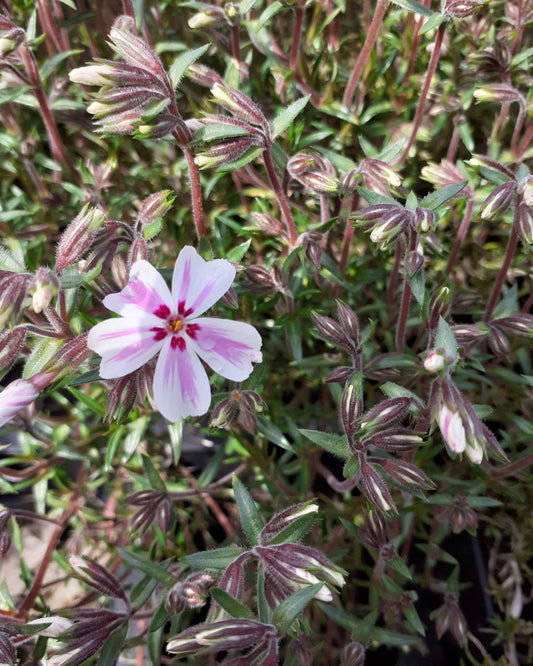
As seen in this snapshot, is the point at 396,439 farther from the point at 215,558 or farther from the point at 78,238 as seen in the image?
the point at 78,238

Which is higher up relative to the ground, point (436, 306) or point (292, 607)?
point (436, 306)

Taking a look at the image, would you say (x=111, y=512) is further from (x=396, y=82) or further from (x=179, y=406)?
(x=396, y=82)

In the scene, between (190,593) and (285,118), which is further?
(285,118)

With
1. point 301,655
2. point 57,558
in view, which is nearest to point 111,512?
point 57,558

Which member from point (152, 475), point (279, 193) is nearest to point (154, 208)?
point (279, 193)

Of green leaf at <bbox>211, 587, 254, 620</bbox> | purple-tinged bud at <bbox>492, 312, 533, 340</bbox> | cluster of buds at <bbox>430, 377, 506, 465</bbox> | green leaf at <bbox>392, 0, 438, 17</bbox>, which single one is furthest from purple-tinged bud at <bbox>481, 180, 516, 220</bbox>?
green leaf at <bbox>211, 587, 254, 620</bbox>

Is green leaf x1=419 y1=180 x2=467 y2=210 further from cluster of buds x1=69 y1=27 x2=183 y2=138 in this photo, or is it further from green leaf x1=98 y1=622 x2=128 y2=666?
green leaf x1=98 y1=622 x2=128 y2=666
